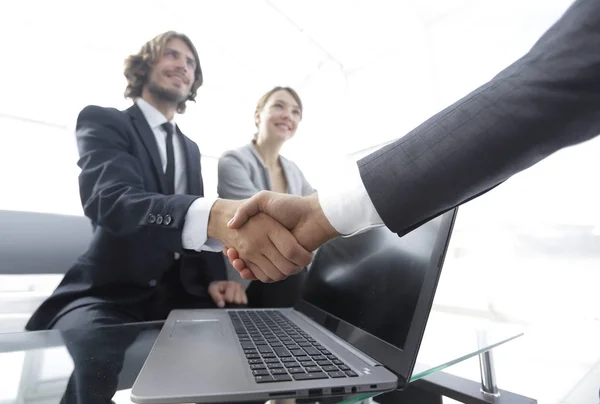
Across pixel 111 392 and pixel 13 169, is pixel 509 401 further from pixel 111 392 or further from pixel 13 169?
pixel 13 169

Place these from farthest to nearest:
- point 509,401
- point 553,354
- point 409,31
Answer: point 409,31, point 553,354, point 509,401

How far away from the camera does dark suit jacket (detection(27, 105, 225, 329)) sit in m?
0.63

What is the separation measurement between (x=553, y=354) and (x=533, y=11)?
4.01ft

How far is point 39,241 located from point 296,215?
33.0 inches

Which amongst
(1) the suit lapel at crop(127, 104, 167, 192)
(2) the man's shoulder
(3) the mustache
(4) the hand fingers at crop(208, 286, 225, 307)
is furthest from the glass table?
(3) the mustache

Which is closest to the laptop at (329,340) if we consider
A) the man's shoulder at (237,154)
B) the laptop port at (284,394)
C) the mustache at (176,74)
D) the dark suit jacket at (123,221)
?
the laptop port at (284,394)

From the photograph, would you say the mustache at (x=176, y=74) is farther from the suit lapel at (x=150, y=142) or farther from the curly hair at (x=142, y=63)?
the suit lapel at (x=150, y=142)

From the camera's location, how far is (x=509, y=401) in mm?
452

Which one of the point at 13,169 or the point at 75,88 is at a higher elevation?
the point at 75,88

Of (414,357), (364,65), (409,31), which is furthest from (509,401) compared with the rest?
(364,65)

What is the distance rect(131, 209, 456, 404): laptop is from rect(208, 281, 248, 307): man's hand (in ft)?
0.91

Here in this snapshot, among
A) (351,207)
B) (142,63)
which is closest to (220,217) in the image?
(351,207)

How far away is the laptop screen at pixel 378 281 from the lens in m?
0.34

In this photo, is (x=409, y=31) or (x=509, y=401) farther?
(x=409, y=31)
